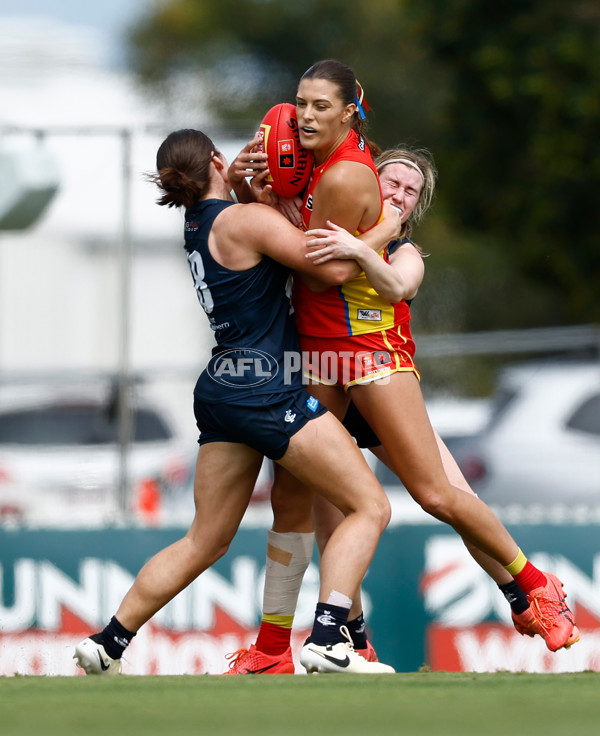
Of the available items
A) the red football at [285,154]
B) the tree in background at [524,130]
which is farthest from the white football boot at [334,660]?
the tree in background at [524,130]

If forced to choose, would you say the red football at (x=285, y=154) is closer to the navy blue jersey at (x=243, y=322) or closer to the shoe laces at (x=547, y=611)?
the navy blue jersey at (x=243, y=322)

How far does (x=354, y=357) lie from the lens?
4746 millimetres

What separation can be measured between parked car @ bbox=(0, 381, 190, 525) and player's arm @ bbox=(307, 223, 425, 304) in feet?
18.6

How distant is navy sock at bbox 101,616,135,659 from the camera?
4.95m

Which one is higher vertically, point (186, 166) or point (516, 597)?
point (186, 166)

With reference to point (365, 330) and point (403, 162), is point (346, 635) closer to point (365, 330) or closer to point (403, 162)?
point (365, 330)

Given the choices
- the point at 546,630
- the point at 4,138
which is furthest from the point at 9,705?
the point at 4,138

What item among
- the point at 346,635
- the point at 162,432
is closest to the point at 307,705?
the point at 346,635

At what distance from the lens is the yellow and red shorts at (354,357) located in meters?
4.74

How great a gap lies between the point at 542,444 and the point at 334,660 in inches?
244

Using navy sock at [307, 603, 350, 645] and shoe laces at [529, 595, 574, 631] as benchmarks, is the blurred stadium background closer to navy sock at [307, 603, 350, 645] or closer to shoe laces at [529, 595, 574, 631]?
shoe laces at [529, 595, 574, 631]

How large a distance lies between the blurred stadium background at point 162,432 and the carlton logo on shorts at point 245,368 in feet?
11.0

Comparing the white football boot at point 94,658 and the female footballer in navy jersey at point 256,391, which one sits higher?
the female footballer in navy jersey at point 256,391

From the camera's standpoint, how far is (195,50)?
34.1 m
